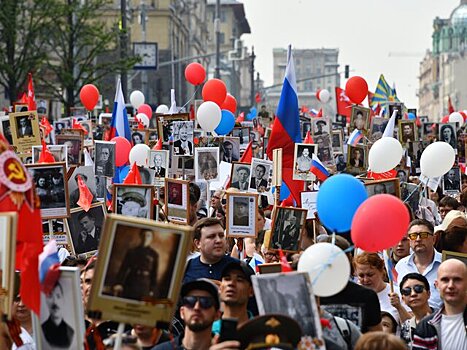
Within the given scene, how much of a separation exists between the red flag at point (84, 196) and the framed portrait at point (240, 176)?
7.94 feet

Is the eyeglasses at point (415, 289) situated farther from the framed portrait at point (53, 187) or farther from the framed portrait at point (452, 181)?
the framed portrait at point (452, 181)

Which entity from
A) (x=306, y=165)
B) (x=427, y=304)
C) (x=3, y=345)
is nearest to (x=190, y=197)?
(x=306, y=165)

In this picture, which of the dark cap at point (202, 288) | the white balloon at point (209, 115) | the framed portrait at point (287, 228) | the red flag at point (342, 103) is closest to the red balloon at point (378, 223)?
the dark cap at point (202, 288)

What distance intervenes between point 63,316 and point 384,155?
6291 millimetres

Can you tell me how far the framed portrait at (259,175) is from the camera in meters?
13.0

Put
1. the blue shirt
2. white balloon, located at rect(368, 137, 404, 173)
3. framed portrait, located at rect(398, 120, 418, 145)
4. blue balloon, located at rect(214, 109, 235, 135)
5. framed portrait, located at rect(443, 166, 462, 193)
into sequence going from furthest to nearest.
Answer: framed portrait, located at rect(398, 120, 418, 145) < blue balloon, located at rect(214, 109, 235, 135) < framed portrait, located at rect(443, 166, 462, 193) < white balloon, located at rect(368, 137, 404, 173) < the blue shirt

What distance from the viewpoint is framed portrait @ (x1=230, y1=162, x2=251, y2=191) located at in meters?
13.0

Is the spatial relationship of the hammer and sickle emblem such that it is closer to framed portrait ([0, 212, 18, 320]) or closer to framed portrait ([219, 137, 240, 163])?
framed portrait ([0, 212, 18, 320])

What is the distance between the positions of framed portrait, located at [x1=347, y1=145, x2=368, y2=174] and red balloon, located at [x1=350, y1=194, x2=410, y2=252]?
7.93 meters

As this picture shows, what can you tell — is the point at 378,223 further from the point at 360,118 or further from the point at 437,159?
the point at 360,118

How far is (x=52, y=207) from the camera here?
997 centimetres

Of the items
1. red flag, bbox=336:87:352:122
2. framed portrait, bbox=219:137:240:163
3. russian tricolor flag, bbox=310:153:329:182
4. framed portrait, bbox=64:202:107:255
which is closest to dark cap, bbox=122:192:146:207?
framed portrait, bbox=64:202:107:255

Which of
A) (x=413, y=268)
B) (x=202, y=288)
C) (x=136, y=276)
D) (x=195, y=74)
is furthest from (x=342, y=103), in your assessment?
(x=136, y=276)

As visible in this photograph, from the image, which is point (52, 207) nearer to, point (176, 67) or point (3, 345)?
point (3, 345)
